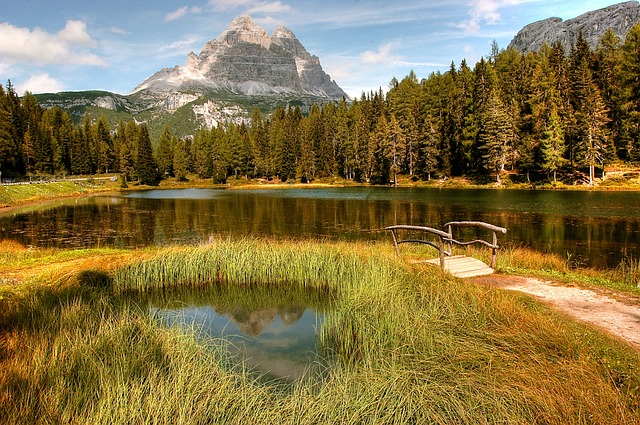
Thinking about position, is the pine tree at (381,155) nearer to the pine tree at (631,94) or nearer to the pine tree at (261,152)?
the pine tree at (261,152)

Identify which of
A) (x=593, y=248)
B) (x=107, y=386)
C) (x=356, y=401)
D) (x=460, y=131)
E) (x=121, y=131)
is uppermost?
(x=121, y=131)

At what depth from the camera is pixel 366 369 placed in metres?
6.15

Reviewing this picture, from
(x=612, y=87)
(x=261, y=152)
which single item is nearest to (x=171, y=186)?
(x=261, y=152)

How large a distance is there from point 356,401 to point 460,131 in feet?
248

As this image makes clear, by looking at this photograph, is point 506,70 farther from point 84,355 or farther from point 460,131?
point 84,355

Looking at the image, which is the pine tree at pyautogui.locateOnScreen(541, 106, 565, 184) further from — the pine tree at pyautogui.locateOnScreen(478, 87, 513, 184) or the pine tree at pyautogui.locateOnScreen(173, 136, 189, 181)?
the pine tree at pyautogui.locateOnScreen(173, 136, 189, 181)

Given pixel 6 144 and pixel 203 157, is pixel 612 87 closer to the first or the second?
pixel 203 157

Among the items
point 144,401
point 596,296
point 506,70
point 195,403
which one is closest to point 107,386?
point 144,401

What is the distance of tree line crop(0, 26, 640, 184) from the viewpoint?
57.1m

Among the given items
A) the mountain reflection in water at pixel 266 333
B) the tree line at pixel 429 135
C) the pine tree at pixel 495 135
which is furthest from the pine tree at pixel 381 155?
the mountain reflection in water at pixel 266 333

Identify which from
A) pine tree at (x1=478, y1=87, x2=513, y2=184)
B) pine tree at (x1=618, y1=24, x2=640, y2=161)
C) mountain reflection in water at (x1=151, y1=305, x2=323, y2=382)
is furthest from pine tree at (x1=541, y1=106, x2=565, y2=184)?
mountain reflection in water at (x1=151, y1=305, x2=323, y2=382)

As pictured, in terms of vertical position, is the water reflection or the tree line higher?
the tree line

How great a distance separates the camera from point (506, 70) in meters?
78.2

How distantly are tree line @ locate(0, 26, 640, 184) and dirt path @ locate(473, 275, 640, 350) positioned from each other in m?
52.2
